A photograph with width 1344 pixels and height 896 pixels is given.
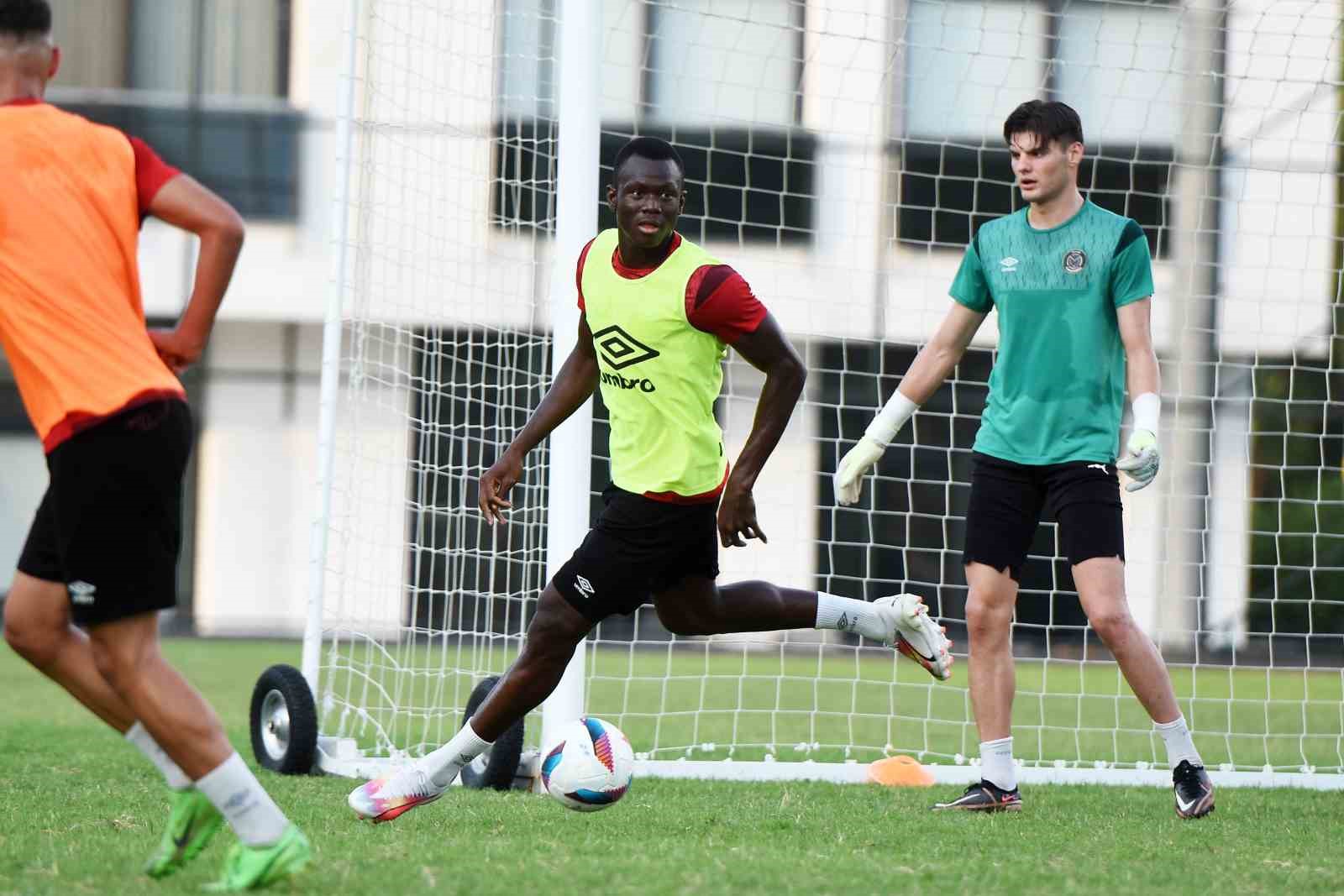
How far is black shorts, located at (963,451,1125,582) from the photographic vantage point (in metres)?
5.19

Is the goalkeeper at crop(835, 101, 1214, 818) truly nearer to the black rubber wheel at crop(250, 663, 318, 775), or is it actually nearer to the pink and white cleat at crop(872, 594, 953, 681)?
the pink and white cleat at crop(872, 594, 953, 681)

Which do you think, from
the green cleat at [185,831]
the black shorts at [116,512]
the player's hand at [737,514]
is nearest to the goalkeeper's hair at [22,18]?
the black shorts at [116,512]

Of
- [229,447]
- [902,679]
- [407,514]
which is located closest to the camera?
[407,514]

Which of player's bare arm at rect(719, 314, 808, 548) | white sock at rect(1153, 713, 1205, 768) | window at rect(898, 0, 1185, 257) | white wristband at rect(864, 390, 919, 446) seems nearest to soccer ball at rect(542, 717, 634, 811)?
player's bare arm at rect(719, 314, 808, 548)

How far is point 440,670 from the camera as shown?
700 cm

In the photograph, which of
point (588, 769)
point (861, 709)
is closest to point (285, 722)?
point (588, 769)

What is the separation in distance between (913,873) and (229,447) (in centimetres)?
1502

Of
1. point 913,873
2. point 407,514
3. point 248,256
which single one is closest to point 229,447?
point 248,256

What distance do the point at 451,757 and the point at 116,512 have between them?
1.58 meters

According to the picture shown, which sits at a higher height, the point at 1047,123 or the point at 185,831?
the point at 1047,123

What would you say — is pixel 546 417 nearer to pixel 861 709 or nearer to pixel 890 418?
pixel 890 418

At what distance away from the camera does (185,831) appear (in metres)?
3.76

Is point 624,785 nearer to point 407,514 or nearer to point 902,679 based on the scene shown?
point 407,514

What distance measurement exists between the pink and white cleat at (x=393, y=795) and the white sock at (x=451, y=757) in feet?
0.07
